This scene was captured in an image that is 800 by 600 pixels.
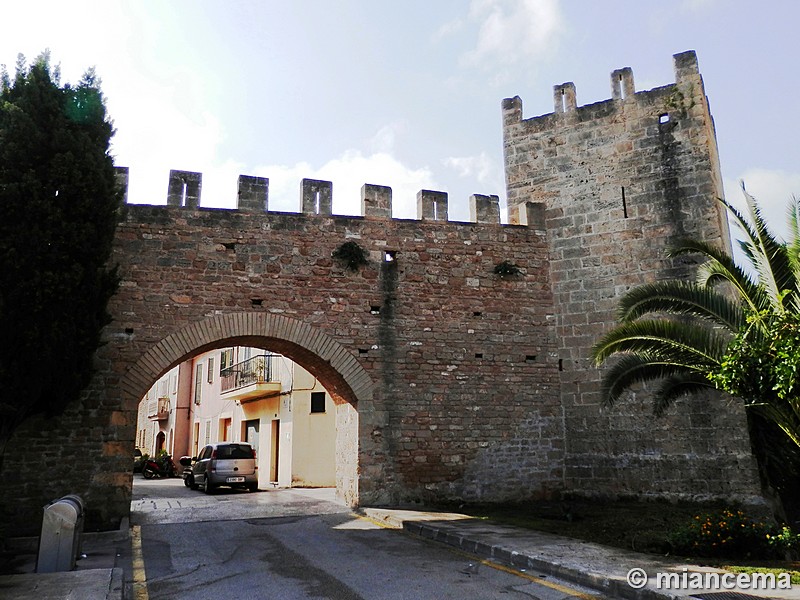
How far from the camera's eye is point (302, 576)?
6203 mm

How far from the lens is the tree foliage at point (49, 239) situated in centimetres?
800

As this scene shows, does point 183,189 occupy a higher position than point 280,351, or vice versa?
point 183,189

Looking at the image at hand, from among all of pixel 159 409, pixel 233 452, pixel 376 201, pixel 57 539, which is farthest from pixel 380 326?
pixel 159 409

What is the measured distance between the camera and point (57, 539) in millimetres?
6000

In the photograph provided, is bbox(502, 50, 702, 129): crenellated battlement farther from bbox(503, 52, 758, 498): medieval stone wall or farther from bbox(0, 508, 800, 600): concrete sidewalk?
bbox(0, 508, 800, 600): concrete sidewalk

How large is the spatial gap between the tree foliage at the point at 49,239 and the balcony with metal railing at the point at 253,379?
36.0 ft

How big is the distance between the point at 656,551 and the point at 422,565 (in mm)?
2462

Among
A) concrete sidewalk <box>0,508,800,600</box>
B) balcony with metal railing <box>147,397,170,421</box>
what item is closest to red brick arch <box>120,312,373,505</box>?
concrete sidewalk <box>0,508,800,600</box>

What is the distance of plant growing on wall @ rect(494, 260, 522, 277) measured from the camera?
1194cm

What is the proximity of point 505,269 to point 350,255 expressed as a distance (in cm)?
290

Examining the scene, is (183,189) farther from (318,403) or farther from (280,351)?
(318,403)

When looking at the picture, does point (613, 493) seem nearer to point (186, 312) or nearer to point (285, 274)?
point (285, 274)

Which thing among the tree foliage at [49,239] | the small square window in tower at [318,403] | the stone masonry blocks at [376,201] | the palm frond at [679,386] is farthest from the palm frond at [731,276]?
the small square window in tower at [318,403]

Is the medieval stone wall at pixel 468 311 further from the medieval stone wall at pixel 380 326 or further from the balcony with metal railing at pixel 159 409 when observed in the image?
the balcony with metal railing at pixel 159 409
